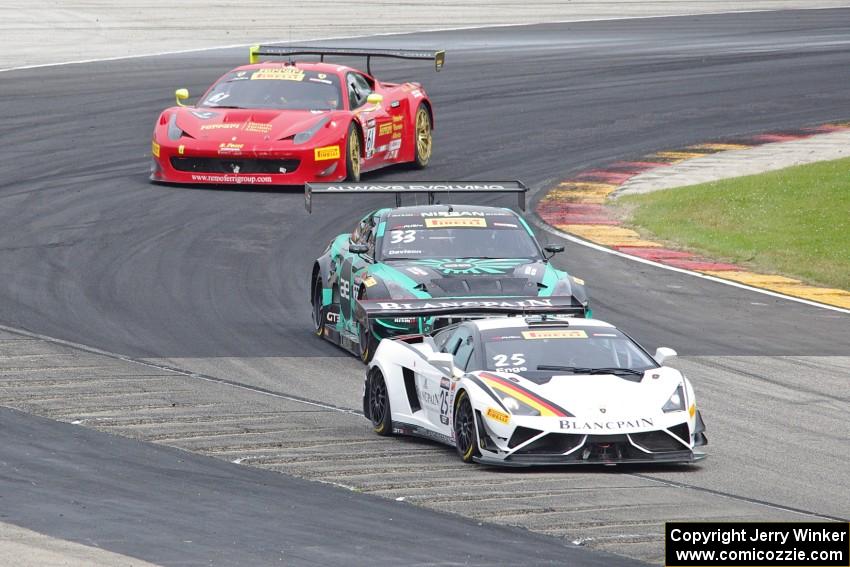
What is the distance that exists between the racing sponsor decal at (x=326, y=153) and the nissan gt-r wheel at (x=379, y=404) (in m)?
9.38

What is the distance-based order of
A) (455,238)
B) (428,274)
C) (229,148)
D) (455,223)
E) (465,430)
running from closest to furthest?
(465,430) → (428,274) → (455,238) → (455,223) → (229,148)

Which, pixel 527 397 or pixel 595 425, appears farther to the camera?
pixel 527 397

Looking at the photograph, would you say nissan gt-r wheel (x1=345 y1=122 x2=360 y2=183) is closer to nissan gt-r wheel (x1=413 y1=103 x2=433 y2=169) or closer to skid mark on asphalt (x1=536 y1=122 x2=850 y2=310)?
nissan gt-r wheel (x1=413 y1=103 x2=433 y2=169)

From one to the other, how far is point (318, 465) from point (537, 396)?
5.09ft

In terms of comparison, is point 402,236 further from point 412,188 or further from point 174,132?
point 174,132

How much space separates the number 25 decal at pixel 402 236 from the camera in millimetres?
16406

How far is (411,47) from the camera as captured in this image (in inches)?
1449

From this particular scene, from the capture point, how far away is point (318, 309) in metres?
17.2

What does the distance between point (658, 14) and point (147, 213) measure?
2582 cm

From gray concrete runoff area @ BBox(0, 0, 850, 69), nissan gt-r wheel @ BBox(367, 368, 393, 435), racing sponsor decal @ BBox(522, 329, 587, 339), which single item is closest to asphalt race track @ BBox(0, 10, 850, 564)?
nissan gt-r wheel @ BBox(367, 368, 393, 435)

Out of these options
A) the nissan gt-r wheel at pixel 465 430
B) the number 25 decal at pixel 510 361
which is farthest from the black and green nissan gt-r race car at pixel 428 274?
the nissan gt-r wheel at pixel 465 430

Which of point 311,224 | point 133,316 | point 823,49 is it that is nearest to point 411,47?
point 823,49

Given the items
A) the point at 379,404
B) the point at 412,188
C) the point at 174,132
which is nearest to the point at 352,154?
the point at 174,132

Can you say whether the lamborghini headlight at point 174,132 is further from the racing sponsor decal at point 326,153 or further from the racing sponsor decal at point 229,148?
the racing sponsor decal at point 326,153
